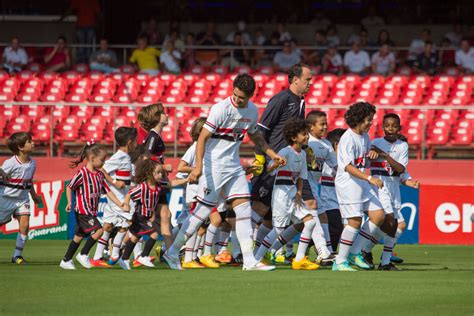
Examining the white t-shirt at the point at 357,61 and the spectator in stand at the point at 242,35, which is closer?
the white t-shirt at the point at 357,61

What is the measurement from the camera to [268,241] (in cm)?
1238

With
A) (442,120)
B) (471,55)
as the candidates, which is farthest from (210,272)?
(471,55)

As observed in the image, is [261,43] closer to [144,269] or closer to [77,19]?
[77,19]

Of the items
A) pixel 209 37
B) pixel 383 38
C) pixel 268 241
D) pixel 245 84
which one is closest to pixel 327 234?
pixel 268 241

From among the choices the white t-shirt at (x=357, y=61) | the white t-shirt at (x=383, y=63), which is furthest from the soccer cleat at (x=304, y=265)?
the white t-shirt at (x=357, y=61)

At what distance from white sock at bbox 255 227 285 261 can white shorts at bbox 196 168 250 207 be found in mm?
961

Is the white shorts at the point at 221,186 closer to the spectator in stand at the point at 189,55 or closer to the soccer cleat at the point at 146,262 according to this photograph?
the soccer cleat at the point at 146,262

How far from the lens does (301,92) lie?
12711 millimetres

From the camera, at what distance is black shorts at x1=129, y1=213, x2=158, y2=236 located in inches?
483

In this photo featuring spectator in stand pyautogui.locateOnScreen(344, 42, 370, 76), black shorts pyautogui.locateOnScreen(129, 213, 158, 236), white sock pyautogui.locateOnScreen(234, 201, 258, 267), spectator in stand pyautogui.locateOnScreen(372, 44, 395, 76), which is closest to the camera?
white sock pyautogui.locateOnScreen(234, 201, 258, 267)

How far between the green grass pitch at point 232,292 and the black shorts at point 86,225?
444mm

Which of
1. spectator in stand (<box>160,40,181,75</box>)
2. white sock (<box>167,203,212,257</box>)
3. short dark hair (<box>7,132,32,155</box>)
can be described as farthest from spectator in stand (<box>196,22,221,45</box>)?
white sock (<box>167,203,212,257</box>)

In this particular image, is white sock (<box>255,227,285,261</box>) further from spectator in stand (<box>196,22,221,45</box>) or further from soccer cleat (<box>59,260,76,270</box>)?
spectator in stand (<box>196,22,221,45</box>)

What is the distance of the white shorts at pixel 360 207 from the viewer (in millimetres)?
11664
